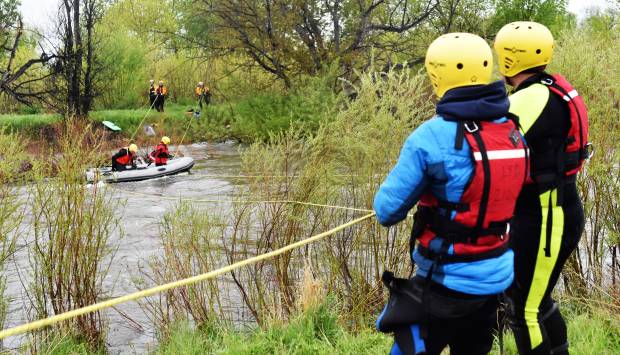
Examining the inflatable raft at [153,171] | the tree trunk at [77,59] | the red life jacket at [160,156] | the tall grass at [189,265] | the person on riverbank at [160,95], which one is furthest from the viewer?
the person on riverbank at [160,95]

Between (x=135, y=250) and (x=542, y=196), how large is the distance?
7.35 meters

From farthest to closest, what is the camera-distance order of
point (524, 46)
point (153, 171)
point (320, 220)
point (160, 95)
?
point (160, 95)
point (153, 171)
point (320, 220)
point (524, 46)

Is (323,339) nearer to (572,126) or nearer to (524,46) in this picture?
(572,126)

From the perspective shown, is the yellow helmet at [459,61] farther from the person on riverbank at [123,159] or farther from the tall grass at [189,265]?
the person on riverbank at [123,159]

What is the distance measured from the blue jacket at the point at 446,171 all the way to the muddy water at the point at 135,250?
382cm

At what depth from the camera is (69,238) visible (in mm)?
4949

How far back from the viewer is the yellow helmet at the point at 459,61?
232 cm

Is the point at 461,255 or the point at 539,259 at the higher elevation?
the point at 461,255

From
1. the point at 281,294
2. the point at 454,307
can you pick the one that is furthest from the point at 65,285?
the point at 454,307

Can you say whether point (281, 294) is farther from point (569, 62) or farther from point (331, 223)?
point (569, 62)

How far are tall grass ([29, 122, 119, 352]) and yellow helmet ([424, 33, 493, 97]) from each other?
137 inches

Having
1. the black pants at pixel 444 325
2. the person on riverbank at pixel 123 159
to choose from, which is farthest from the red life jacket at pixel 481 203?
the person on riverbank at pixel 123 159

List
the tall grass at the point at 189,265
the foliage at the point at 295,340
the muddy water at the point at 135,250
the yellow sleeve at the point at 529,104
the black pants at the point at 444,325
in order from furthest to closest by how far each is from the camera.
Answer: the muddy water at the point at 135,250 < the tall grass at the point at 189,265 < the foliage at the point at 295,340 < the yellow sleeve at the point at 529,104 < the black pants at the point at 444,325

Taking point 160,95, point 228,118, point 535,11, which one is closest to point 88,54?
point 160,95
